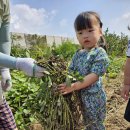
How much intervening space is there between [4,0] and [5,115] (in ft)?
2.80

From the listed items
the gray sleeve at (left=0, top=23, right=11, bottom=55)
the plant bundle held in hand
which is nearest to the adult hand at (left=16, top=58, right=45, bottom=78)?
the plant bundle held in hand

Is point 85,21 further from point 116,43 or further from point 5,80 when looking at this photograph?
point 116,43

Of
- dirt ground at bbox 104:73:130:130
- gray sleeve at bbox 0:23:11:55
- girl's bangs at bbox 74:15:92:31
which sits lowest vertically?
dirt ground at bbox 104:73:130:130

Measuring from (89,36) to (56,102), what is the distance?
1.81ft

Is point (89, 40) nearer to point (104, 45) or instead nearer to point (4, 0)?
point (104, 45)

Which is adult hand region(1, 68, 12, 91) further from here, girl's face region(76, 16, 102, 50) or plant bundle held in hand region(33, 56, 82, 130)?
girl's face region(76, 16, 102, 50)

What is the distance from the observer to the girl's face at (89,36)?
2686mm

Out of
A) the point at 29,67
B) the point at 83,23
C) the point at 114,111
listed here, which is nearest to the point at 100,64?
the point at 83,23

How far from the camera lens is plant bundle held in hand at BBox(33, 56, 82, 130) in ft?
7.79

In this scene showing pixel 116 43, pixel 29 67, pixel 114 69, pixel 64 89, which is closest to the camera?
pixel 29 67

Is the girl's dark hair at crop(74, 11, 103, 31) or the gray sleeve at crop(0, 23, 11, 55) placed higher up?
the girl's dark hair at crop(74, 11, 103, 31)

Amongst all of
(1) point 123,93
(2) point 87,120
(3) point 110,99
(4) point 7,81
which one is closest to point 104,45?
(1) point 123,93

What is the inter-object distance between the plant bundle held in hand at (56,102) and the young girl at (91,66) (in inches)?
3.0

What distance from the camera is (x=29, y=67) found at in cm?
226
